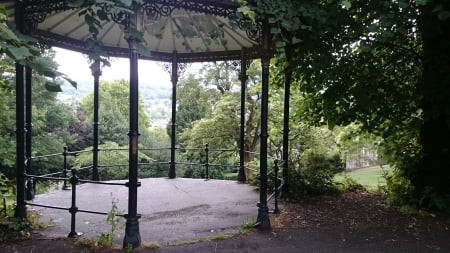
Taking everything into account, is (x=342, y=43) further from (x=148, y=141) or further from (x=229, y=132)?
(x=148, y=141)

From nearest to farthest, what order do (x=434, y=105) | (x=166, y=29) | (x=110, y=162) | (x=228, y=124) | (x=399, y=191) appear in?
(x=434, y=105) < (x=399, y=191) < (x=166, y=29) < (x=228, y=124) < (x=110, y=162)

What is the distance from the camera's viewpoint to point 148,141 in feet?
95.2

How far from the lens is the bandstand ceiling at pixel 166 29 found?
15.5 feet

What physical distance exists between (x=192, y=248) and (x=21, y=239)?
2354 millimetres

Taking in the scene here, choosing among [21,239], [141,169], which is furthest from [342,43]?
[141,169]

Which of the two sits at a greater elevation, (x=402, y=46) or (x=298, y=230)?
(x=402, y=46)

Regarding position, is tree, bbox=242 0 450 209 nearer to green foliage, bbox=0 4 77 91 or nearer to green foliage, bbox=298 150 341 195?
green foliage, bbox=298 150 341 195

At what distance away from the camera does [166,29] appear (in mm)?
9203

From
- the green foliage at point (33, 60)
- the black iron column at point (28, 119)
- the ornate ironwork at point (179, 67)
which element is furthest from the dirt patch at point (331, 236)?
the ornate ironwork at point (179, 67)

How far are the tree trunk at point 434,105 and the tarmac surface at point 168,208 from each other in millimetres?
3285

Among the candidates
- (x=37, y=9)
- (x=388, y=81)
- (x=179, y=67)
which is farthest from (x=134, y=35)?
(x=179, y=67)

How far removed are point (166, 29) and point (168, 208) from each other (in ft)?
14.1

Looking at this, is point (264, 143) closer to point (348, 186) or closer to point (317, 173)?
point (317, 173)

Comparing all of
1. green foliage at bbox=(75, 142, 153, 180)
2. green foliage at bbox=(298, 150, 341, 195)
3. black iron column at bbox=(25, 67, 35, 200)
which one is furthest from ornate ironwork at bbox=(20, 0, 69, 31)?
green foliage at bbox=(75, 142, 153, 180)
